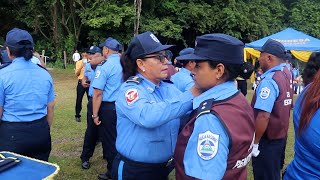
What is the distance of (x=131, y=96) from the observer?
2.32 metres

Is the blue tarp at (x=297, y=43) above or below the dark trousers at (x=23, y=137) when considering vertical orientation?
below

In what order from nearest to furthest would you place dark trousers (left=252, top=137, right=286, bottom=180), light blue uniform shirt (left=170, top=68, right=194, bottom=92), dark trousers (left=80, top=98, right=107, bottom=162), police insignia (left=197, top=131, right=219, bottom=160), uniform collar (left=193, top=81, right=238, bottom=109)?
police insignia (left=197, top=131, right=219, bottom=160), uniform collar (left=193, top=81, right=238, bottom=109), dark trousers (left=252, top=137, right=286, bottom=180), light blue uniform shirt (left=170, top=68, right=194, bottom=92), dark trousers (left=80, top=98, right=107, bottom=162)

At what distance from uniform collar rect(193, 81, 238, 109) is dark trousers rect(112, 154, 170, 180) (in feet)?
2.49

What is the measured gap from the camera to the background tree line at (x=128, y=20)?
925 inches

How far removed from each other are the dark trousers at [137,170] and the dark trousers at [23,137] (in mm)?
1123

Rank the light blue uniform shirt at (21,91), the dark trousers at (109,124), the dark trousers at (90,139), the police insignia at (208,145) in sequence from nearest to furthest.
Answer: the police insignia at (208,145), the light blue uniform shirt at (21,91), the dark trousers at (109,124), the dark trousers at (90,139)

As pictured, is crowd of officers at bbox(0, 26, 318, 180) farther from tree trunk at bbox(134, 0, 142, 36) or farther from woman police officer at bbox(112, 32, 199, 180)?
tree trunk at bbox(134, 0, 142, 36)

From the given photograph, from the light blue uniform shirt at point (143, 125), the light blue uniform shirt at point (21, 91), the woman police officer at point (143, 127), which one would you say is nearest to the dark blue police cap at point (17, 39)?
the light blue uniform shirt at point (21, 91)

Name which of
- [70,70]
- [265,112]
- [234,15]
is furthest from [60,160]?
[234,15]

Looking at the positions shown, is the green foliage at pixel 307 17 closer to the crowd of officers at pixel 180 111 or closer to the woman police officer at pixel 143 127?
the crowd of officers at pixel 180 111

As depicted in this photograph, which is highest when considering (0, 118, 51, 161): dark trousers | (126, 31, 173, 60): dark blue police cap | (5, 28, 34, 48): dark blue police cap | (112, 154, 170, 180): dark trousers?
(126, 31, 173, 60): dark blue police cap

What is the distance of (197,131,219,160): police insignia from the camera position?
A: 1.70m

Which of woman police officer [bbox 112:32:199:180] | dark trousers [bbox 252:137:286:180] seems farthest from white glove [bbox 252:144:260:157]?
woman police officer [bbox 112:32:199:180]

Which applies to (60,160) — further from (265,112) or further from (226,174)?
(226,174)
